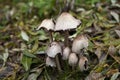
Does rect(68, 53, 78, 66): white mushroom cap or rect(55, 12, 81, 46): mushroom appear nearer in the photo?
rect(55, 12, 81, 46): mushroom

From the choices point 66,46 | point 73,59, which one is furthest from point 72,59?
point 66,46

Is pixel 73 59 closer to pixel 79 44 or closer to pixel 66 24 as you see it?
pixel 79 44

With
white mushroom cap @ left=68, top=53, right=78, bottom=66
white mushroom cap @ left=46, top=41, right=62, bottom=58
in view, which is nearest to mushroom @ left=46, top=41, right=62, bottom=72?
white mushroom cap @ left=46, top=41, right=62, bottom=58

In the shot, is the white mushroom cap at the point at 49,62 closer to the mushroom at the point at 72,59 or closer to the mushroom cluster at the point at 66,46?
the mushroom cluster at the point at 66,46

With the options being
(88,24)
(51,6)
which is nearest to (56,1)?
(51,6)

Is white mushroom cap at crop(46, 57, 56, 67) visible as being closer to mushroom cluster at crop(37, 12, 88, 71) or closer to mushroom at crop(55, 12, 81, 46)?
mushroom cluster at crop(37, 12, 88, 71)

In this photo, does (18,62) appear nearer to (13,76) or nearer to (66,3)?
(13,76)

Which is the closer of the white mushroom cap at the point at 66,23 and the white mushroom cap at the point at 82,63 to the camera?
the white mushroom cap at the point at 66,23

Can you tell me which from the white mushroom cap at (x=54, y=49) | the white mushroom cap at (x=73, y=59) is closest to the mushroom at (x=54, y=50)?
the white mushroom cap at (x=54, y=49)
